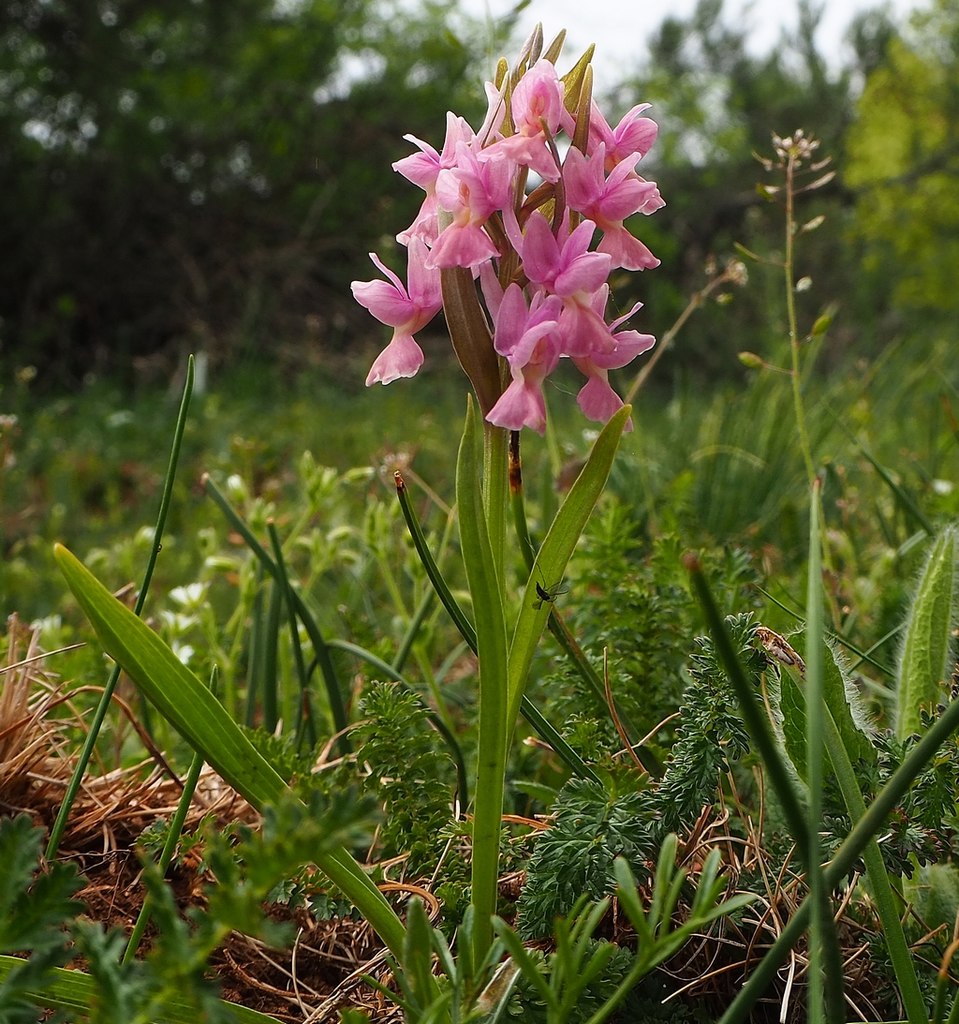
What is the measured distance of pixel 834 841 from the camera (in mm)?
714

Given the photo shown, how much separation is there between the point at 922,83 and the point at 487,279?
62.7 ft

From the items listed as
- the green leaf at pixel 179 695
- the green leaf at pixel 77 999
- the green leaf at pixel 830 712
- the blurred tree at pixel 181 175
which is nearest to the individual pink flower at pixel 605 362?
the green leaf at pixel 830 712

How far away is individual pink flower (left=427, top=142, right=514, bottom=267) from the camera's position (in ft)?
2.26

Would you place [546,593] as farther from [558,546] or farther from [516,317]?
[516,317]

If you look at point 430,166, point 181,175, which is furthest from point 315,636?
point 181,175

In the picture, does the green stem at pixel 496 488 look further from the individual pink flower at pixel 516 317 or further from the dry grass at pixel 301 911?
the dry grass at pixel 301 911

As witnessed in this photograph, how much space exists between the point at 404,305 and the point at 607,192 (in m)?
0.19

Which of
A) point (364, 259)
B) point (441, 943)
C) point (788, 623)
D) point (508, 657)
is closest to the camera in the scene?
point (441, 943)

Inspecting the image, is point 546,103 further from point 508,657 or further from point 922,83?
point 922,83

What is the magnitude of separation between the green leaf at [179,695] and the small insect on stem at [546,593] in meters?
0.23

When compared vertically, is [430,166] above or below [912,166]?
below

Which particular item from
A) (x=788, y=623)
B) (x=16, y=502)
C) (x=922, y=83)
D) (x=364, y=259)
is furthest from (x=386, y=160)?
(x=922, y=83)

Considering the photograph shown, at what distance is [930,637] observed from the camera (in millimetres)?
874

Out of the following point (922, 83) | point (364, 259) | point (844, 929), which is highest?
point (922, 83)
